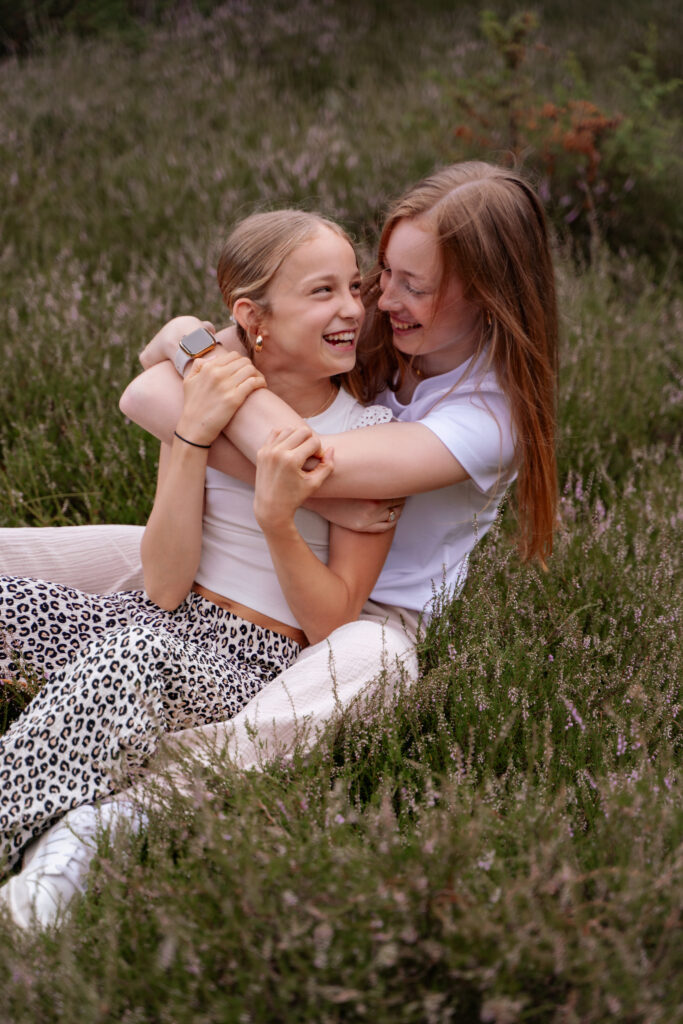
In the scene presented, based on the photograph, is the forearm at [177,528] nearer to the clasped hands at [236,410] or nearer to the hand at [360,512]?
the clasped hands at [236,410]

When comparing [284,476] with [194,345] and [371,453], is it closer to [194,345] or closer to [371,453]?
[371,453]

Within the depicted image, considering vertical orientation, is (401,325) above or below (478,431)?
above

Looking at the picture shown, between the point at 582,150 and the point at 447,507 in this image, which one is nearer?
the point at 447,507

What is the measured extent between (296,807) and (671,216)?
196 inches

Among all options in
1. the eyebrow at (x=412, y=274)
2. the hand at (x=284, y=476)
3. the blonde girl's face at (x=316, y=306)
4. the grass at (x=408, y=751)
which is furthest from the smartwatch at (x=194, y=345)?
the grass at (x=408, y=751)

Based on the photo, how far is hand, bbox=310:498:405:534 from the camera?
2180 mm

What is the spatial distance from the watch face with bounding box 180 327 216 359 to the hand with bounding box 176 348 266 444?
0.30 ft

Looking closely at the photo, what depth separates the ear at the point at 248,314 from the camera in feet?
7.31

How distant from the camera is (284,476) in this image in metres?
1.99

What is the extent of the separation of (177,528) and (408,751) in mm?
721

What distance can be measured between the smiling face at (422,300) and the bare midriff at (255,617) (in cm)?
74

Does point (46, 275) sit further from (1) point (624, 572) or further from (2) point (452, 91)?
(1) point (624, 572)

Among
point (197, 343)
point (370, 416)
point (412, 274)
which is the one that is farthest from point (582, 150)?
point (197, 343)

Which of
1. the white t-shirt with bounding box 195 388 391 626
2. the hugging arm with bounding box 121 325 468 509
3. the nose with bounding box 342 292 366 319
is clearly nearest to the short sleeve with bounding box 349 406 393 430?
the white t-shirt with bounding box 195 388 391 626
